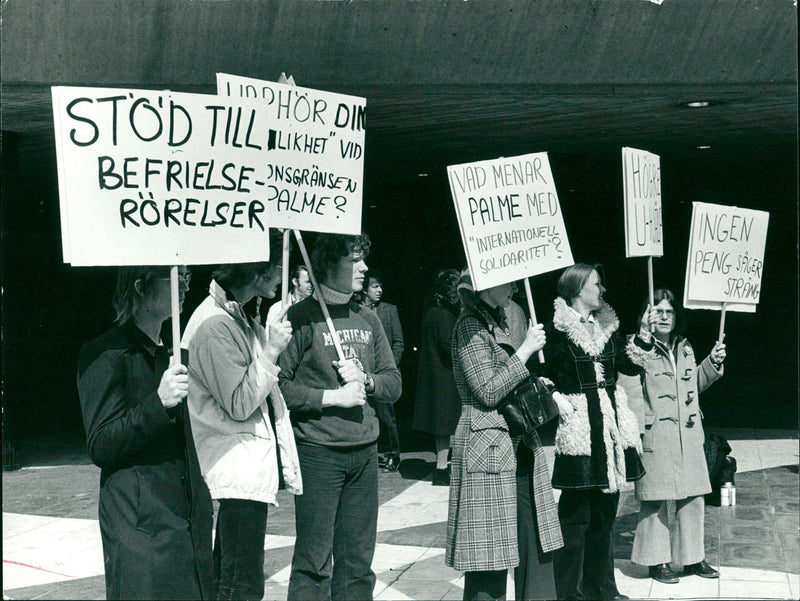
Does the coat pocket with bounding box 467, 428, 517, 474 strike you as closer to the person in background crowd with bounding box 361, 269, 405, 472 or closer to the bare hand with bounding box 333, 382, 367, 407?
the bare hand with bounding box 333, 382, 367, 407

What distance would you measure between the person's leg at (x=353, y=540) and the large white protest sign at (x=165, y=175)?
1.30 metres

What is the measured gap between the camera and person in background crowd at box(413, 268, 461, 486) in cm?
916

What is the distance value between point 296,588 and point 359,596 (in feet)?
1.07

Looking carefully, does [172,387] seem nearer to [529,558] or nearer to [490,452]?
[490,452]

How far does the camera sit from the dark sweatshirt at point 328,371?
4.92m

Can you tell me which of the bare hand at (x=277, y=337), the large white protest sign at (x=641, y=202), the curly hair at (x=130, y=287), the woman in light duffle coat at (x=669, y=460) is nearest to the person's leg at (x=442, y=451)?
the woman in light duffle coat at (x=669, y=460)

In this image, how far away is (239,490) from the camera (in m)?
4.34

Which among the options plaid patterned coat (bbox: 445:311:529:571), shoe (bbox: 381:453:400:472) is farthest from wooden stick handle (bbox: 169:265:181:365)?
shoe (bbox: 381:453:400:472)

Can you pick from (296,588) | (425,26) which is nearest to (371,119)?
(425,26)

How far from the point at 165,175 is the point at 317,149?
48.6 inches

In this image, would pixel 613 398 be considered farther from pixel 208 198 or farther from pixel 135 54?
pixel 135 54

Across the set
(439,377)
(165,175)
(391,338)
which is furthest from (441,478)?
(165,175)

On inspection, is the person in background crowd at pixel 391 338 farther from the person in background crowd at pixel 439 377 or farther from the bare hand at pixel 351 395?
the bare hand at pixel 351 395

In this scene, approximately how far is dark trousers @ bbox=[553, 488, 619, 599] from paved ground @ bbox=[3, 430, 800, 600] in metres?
0.56
